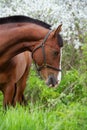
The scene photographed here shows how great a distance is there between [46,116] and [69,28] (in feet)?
22.0

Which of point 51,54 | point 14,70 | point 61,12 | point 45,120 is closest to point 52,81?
point 51,54

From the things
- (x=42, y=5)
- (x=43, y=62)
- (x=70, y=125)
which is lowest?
(x=70, y=125)

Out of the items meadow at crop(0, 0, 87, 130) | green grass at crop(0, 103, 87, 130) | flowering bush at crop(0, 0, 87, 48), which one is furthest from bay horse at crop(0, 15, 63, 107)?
flowering bush at crop(0, 0, 87, 48)

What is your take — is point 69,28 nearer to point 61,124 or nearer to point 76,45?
point 76,45

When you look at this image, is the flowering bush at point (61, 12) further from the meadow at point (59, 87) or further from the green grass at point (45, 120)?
the green grass at point (45, 120)

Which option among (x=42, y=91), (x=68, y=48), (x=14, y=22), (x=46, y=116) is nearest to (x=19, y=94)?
(x=42, y=91)

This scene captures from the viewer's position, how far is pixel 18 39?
28.1 ft

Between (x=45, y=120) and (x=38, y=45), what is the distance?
5.22 ft

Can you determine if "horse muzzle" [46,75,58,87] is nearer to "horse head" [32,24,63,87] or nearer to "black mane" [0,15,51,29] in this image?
"horse head" [32,24,63,87]

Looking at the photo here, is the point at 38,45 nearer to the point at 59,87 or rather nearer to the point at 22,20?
the point at 22,20

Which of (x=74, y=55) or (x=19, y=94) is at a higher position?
(x=74, y=55)

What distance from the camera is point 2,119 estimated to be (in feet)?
23.2

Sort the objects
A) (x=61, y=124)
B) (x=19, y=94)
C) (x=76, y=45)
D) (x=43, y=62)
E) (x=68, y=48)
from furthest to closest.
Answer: (x=68, y=48) < (x=76, y=45) < (x=19, y=94) < (x=43, y=62) < (x=61, y=124)

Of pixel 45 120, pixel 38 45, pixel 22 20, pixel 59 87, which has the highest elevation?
pixel 22 20
